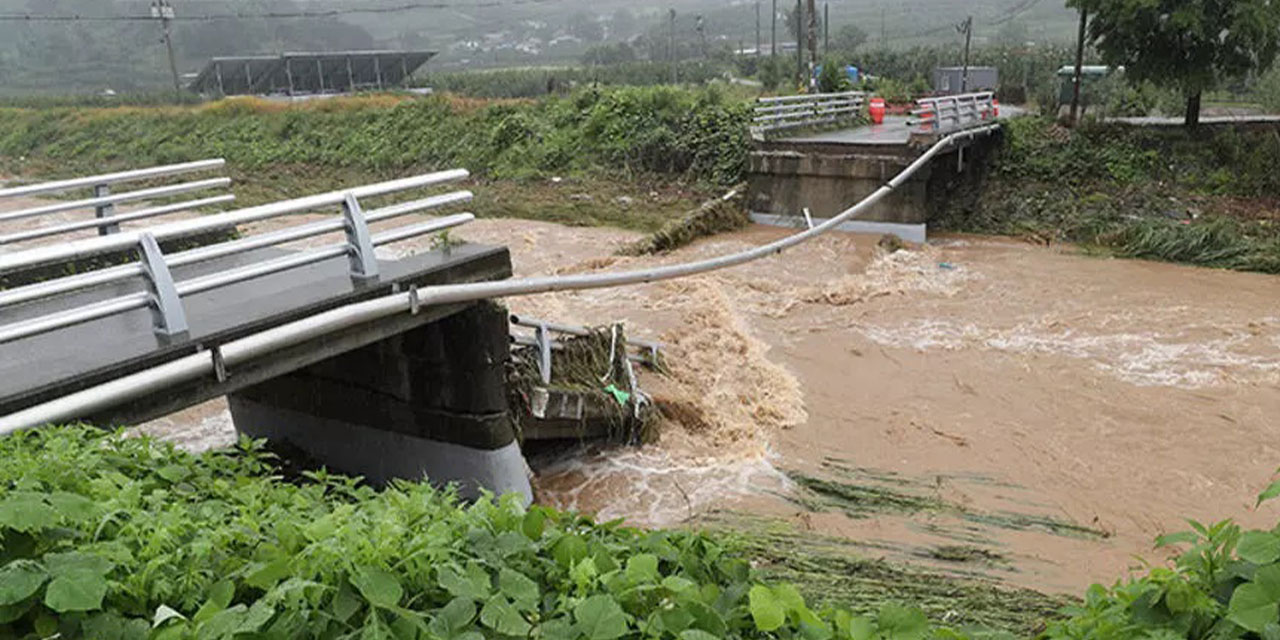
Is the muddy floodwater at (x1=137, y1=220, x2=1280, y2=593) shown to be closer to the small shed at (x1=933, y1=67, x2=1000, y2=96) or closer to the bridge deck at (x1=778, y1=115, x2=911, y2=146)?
the bridge deck at (x1=778, y1=115, x2=911, y2=146)

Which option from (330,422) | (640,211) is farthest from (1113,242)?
(330,422)

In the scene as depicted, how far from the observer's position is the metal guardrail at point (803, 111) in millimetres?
24422

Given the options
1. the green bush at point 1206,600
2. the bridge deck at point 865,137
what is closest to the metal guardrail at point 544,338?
the green bush at point 1206,600

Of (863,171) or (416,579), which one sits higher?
(416,579)

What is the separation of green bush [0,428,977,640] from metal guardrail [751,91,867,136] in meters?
21.3

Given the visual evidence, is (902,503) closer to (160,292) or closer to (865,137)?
(160,292)

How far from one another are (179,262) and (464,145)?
28.0 metres

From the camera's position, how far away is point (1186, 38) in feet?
74.1

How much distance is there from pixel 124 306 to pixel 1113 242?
21.2 meters

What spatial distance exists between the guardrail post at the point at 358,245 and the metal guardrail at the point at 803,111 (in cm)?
1790

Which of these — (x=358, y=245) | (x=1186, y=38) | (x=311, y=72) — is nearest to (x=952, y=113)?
(x=1186, y=38)

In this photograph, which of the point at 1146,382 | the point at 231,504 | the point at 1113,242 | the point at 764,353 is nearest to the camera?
the point at 231,504

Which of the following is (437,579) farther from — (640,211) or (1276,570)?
(640,211)

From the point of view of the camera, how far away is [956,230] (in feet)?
76.8
